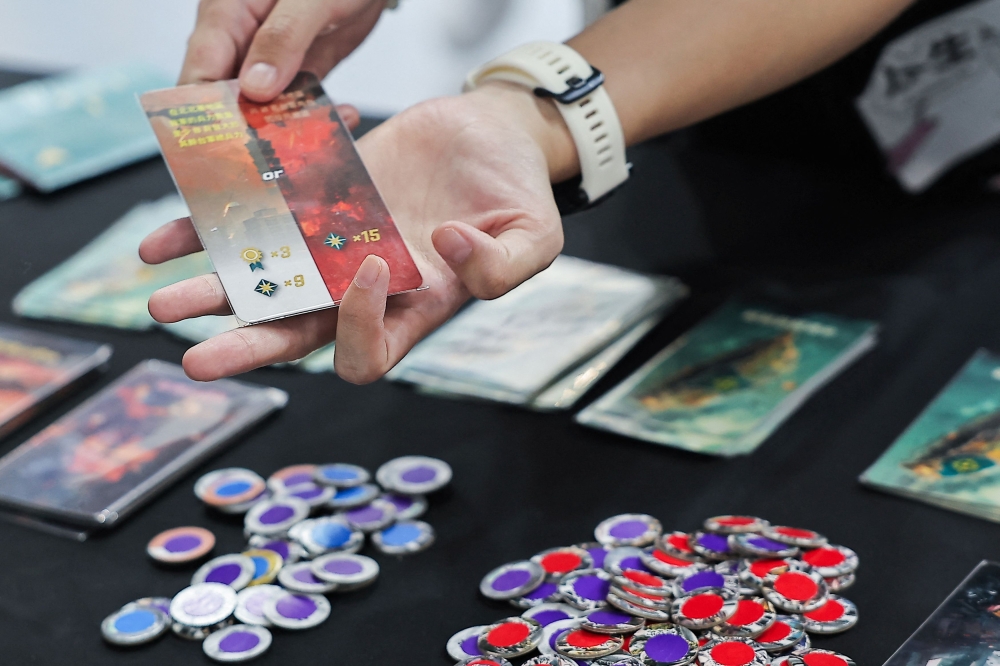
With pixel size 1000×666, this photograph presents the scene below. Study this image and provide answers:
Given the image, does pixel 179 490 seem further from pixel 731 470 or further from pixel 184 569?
pixel 731 470

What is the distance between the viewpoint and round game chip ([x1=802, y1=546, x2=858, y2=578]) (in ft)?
2.92

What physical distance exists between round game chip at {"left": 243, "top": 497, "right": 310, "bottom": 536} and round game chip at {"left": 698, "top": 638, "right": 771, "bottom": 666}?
41cm

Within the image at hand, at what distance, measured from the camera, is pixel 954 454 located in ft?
3.34

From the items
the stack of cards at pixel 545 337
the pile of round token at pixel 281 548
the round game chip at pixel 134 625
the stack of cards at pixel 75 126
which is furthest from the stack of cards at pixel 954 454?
the stack of cards at pixel 75 126

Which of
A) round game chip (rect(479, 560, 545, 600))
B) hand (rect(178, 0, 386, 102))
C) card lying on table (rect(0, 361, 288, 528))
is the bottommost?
round game chip (rect(479, 560, 545, 600))

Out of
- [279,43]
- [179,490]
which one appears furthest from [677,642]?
[279,43]

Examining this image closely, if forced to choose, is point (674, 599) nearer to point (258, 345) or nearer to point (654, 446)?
point (654, 446)

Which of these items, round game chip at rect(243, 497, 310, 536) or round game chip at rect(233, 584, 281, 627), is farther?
round game chip at rect(243, 497, 310, 536)

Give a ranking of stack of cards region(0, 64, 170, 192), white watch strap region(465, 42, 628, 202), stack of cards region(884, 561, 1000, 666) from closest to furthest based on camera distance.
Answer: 1. stack of cards region(884, 561, 1000, 666)
2. white watch strap region(465, 42, 628, 202)
3. stack of cards region(0, 64, 170, 192)

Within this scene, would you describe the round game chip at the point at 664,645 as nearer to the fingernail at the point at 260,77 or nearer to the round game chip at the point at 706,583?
the round game chip at the point at 706,583

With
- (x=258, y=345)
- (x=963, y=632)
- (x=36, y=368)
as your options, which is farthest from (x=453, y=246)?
(x=36, y=368)

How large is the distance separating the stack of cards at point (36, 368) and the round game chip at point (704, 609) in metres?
0.77

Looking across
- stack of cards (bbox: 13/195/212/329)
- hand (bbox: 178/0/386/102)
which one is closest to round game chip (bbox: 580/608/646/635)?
hand (bbox: 178/0/386/102)

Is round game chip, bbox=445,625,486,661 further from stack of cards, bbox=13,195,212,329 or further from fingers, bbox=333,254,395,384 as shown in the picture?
stack of cards, bbox=13,195,212,329
